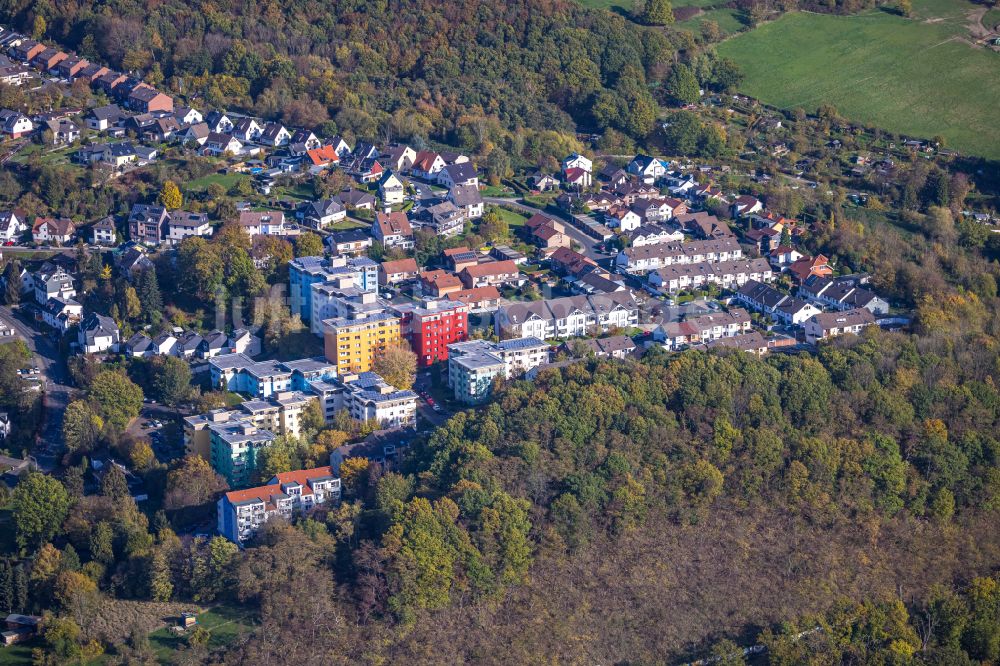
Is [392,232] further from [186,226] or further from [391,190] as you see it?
[186,226]

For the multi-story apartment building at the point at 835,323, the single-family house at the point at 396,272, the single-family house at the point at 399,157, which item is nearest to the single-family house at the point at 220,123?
the single-family house at the point at 399,157

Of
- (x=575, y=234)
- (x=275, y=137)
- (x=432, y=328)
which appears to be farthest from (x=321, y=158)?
(x=432, y=328)

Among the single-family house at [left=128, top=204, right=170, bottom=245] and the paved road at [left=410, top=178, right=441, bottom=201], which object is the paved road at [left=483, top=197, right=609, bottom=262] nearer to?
the paved road at [left=410, top=178, right=441, bottom=201]

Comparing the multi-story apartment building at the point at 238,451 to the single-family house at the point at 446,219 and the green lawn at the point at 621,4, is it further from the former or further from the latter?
the green lawn at the point at 621,4

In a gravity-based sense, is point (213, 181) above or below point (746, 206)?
above

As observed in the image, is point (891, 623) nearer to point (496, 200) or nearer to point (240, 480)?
point (240, 480)
